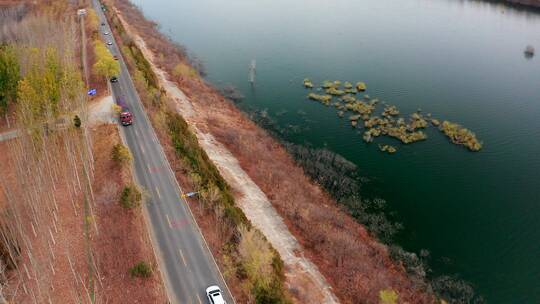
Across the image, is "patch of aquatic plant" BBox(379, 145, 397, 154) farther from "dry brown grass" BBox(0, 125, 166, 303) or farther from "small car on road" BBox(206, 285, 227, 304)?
"dry brown grass" BBox(0, 125, 166, 303)

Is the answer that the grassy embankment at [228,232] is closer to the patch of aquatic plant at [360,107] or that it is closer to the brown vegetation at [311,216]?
the brown vegetation at [311,216]

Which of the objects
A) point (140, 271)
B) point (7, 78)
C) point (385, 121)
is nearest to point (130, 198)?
point (140, 271)

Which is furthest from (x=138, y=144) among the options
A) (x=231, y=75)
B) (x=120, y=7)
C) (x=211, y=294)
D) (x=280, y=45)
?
(x=120, y=7)

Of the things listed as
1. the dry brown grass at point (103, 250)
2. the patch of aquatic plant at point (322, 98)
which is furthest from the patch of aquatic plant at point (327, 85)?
the dry brown grass at point (103, 250)

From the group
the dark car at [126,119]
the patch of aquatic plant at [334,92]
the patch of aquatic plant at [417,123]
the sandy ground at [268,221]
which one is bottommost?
the sandy ground at [268,221]

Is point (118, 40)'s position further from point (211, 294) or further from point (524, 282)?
point (524, 282)

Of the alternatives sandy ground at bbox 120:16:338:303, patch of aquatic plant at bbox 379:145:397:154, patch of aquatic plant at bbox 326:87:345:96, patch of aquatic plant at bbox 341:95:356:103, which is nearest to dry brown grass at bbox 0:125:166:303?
sandy ground at bbox 120:16:338:303
